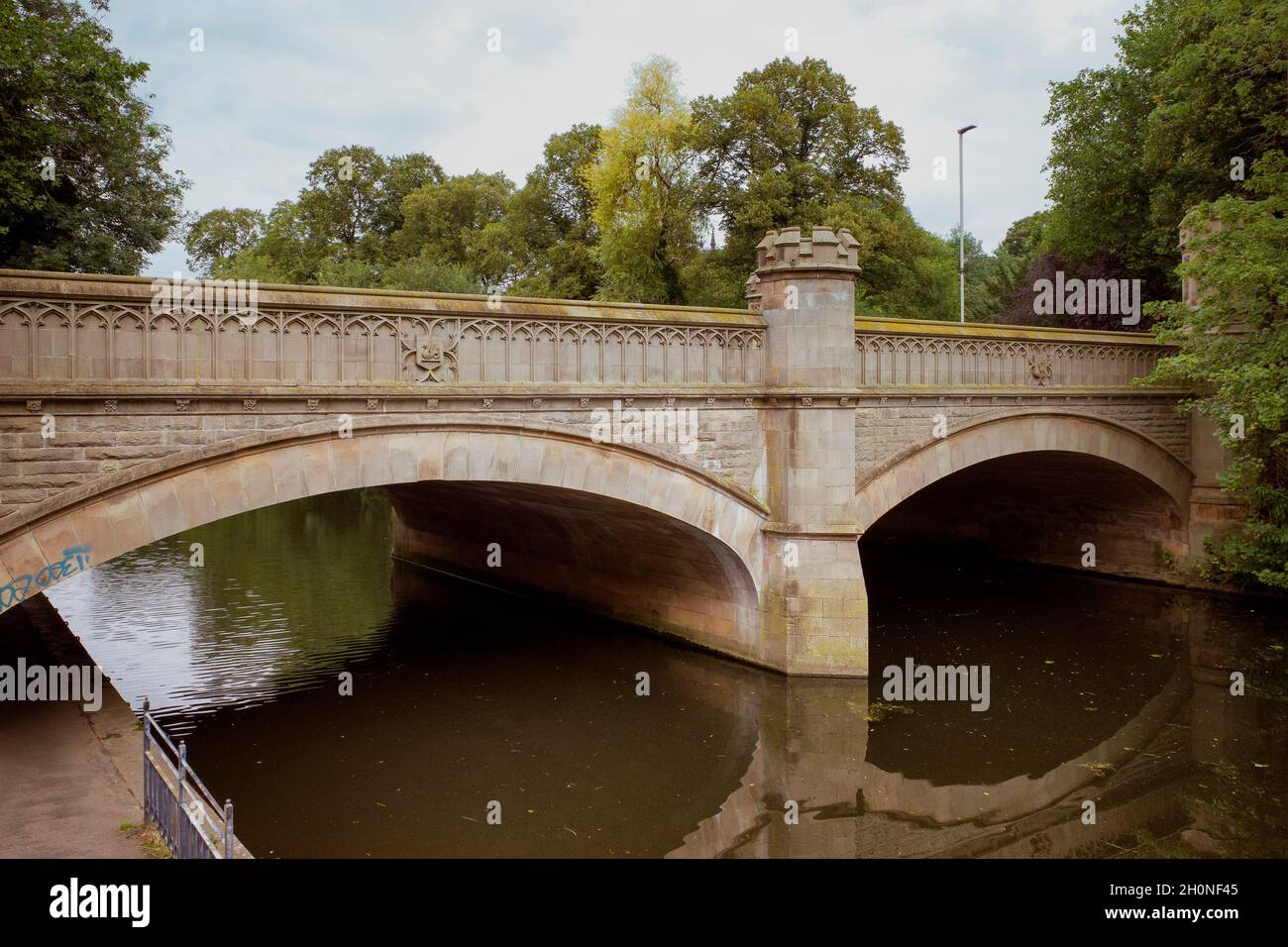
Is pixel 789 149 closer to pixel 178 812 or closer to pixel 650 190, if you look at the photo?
pixel 650 190

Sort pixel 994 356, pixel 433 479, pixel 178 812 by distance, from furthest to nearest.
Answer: pixel 994 356
pixel 433 479
pixel 178 812

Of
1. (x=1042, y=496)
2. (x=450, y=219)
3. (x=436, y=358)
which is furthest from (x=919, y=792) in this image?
(x=450, y=219)

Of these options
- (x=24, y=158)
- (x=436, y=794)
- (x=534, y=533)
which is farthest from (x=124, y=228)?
(x=436, y=794)

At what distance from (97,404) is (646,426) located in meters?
5.52

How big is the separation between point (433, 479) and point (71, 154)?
33.4 feet

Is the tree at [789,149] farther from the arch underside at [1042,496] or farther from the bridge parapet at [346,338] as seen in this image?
the bridge parapet at [346,338]

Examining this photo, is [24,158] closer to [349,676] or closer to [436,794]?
[349,676]

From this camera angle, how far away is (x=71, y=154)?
51.2ft

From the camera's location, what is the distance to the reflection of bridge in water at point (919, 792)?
8375 mm

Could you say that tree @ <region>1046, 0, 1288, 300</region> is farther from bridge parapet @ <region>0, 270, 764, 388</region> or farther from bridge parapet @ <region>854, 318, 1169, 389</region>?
bridge parapet @ <region>0, 270, 764, 388</region>

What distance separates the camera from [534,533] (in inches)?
654

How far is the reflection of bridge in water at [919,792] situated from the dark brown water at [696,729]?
1.1 inches

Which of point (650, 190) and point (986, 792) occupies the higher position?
point (650, 190)

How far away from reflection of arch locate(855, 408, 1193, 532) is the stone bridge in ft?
0.17
